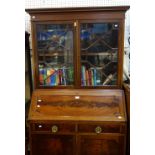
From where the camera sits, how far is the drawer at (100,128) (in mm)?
1839

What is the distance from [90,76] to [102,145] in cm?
71

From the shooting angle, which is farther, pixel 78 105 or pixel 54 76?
pixel 54 76

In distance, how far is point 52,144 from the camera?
1.92 meters

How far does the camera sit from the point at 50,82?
6.89ft

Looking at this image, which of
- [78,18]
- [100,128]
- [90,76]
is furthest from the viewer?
[90,76]

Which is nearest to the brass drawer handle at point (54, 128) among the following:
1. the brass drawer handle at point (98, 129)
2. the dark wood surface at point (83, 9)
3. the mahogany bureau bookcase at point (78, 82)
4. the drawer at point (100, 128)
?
the mahogany bureau bookcase at point (78, 82)

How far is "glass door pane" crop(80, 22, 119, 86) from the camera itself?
1988mm

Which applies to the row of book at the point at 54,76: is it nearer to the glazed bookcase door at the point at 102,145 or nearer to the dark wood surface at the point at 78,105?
the dark wood surface at the point at 78,105

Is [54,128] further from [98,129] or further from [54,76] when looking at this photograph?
[54,76]

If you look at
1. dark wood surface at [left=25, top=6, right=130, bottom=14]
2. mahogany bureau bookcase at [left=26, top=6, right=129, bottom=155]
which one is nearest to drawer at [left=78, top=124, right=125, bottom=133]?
mahogany bureau bookcase at [left=26, top=6, right=129, bottom=155]

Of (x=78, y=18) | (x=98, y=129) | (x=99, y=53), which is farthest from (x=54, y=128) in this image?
(x=78, y=18)
